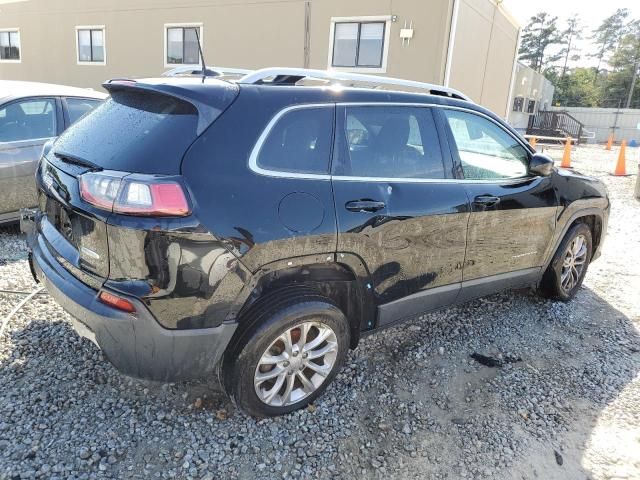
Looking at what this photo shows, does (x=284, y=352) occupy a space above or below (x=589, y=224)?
below

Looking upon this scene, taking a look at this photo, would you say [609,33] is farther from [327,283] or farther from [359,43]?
[327,283]

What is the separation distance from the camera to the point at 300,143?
8.00 feet

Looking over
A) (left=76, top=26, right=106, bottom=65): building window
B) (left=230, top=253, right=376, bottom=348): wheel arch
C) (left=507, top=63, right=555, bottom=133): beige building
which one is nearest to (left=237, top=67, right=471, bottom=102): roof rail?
(left=230, top=253, right=376, bottom=348): wheel arch

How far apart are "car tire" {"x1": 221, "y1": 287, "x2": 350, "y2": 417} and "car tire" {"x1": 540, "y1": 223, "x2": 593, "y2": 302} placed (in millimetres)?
2310

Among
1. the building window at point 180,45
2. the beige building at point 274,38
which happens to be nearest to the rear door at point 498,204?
the beige building at point 274,38

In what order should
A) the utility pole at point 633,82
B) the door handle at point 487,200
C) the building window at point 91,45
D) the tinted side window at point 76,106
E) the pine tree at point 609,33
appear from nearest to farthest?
the door handle at point 487,200 → the tinted side window at point 76,106 → the building window at point 91,45 → the utility pole at point 633,82 → the pine tree at point 609,33

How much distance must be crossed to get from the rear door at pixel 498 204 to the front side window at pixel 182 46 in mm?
13446

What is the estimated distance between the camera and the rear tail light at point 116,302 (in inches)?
82.4

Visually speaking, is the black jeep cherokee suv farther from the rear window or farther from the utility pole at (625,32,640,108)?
the utility pole at (625,32,640,108)

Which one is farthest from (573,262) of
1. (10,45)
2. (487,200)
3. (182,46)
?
(10,45)

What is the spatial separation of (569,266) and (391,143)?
2415mm

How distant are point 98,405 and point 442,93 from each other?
2.93 metres

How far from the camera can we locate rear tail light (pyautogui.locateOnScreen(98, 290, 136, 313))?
2.09 m

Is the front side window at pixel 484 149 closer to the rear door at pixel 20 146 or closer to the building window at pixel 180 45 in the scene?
the rear door at pixel 20 146
